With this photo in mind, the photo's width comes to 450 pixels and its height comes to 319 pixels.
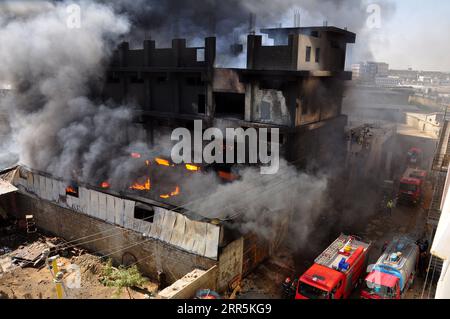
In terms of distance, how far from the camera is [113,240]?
12.5 meters

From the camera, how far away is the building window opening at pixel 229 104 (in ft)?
49.3

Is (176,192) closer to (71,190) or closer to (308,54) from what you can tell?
(71,190)

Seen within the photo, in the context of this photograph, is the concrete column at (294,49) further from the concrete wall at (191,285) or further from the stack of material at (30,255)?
the stack of material at (30,255)

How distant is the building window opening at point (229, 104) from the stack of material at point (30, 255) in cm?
904

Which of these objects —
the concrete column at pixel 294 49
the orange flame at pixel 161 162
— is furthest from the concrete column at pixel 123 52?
the concrete column at pixel 294 49

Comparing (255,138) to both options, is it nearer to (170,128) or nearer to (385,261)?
(170,128)

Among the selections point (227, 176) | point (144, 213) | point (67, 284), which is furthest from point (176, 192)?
point (67, 284)

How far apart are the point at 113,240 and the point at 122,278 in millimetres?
1650

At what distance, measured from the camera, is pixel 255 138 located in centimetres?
1405

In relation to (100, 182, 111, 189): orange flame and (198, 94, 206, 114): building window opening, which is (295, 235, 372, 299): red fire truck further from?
(100, 182, 111, 189): orange flame

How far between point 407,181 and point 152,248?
13.5 metres

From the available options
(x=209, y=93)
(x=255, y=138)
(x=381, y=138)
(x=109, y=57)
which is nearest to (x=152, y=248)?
(x=255, y=138)

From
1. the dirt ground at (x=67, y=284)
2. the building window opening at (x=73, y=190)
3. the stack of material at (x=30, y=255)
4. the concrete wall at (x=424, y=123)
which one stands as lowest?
the dirt ground at (x=67, y=284)

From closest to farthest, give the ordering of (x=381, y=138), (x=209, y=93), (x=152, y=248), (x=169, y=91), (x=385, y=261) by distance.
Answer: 1. (x=385, y=261)
2. (x=152, y=248)
3. (x=209, y=93)
4. (x=169, y=91)
5. (x=381, y=138)
